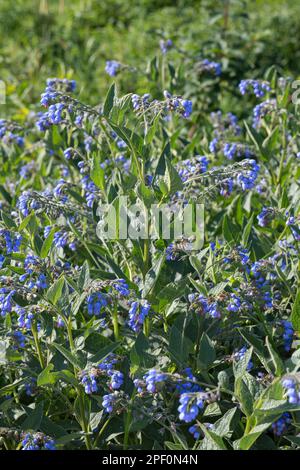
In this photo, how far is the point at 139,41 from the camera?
22.6ft

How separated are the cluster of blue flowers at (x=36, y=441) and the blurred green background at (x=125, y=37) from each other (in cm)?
342

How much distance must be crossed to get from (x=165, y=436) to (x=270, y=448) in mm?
335

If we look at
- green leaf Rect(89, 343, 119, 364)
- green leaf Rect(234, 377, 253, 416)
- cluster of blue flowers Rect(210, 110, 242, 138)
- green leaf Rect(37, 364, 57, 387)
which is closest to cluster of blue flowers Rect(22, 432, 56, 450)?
green leaf Rect(37, 364, 57, 387)

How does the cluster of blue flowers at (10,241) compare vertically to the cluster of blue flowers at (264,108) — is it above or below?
below

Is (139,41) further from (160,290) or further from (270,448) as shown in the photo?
(270,448)

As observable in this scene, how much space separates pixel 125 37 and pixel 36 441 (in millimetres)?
5578

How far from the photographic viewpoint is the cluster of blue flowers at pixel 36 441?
221cm

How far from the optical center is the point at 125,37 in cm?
724

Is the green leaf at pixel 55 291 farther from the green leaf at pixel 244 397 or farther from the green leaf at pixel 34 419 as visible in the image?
the green leaf at pixel 244 397

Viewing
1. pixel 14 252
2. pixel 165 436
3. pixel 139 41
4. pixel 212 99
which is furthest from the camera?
pixel 139 41

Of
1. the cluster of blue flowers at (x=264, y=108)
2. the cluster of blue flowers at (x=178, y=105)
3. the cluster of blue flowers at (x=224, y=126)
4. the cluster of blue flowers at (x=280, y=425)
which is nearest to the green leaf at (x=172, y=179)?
the cluster of blue flowers at (x=178, y=105)

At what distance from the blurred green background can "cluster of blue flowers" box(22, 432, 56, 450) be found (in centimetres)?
342
